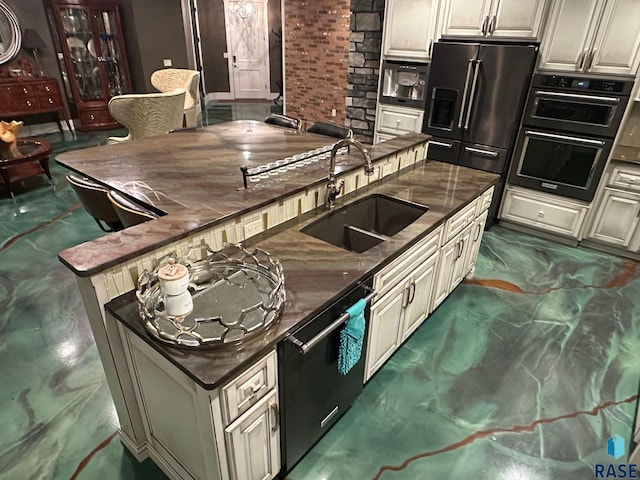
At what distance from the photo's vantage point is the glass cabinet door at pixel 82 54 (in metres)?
6.36

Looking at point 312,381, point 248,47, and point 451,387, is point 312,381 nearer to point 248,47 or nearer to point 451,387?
point 451,387

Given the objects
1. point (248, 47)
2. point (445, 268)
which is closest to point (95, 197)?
point (445, 268)

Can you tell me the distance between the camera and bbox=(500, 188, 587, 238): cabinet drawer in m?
3.60

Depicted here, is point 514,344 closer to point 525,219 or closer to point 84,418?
point 525,219

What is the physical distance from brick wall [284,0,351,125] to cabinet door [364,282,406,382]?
536cm

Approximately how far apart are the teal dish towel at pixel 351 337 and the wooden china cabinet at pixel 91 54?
23.1 feet

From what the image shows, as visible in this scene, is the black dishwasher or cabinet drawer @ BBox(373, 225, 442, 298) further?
cabinet drawer @ BBox(373, 225, 442, 298)

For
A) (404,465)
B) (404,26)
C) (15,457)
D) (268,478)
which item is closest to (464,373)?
(404,465)

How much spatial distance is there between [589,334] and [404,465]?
1.66 meters

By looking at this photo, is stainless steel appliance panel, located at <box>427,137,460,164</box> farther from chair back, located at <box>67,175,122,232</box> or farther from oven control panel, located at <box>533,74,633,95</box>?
chair back, located at <box>67,175,122,232</box>

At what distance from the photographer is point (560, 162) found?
3.47 m

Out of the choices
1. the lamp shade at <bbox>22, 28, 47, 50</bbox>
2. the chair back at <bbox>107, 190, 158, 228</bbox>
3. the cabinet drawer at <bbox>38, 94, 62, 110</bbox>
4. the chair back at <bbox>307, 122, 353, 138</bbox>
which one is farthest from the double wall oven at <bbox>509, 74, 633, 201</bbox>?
the lamp shade at <bbox>22, 28, 47, 50</bbox>

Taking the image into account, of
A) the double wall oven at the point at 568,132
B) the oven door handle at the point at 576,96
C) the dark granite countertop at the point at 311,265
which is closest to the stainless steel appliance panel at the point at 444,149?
the double wall oven at the point at 568,132
